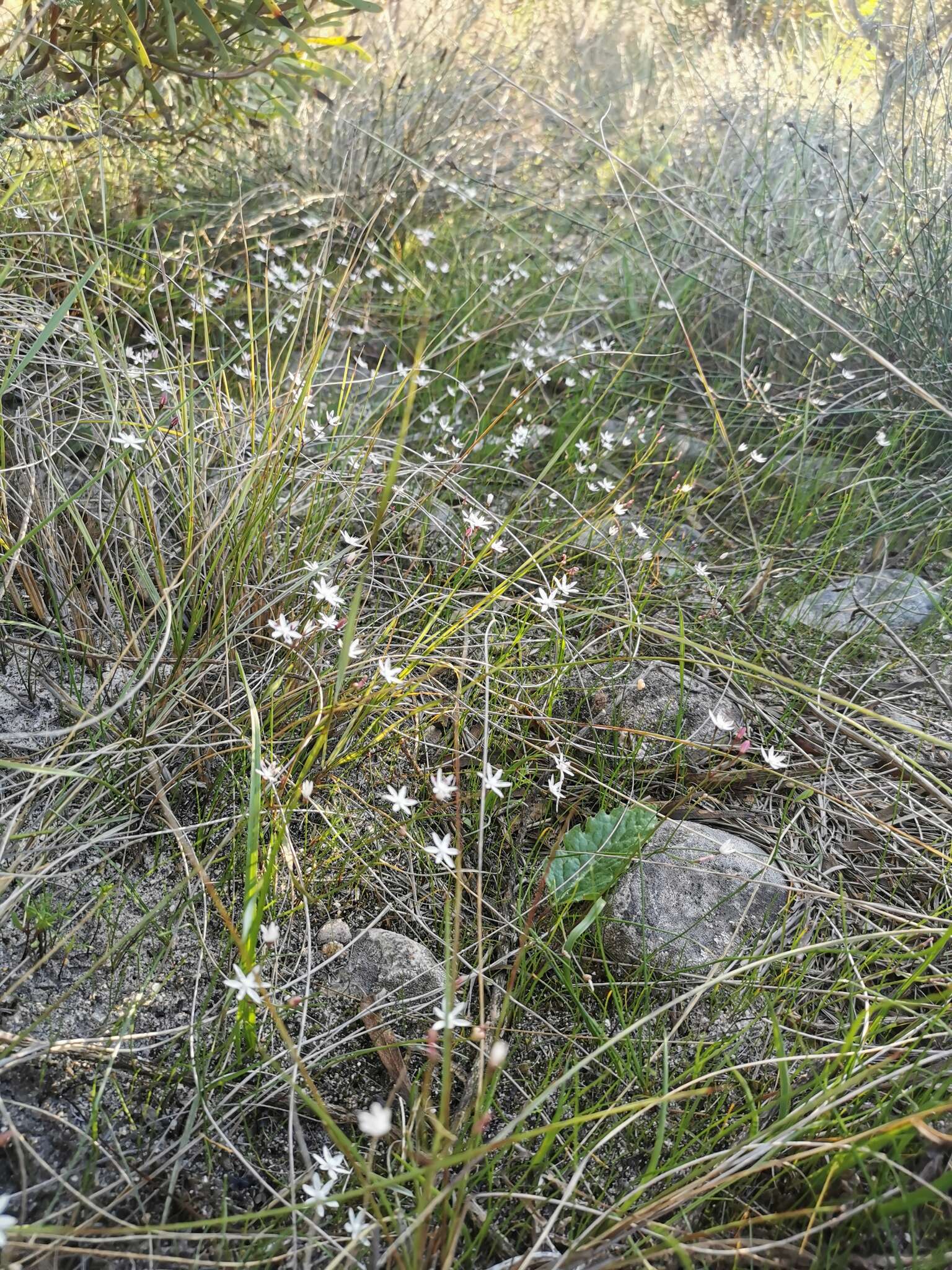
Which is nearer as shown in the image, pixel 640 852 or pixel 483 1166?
pixel 483 1166

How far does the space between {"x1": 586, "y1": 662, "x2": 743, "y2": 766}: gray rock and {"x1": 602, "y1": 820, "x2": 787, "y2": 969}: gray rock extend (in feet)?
0.71

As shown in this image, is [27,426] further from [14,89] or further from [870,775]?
[870,775]

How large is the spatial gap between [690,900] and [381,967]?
52 centimetres

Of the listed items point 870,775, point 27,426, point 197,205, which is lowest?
point 870,775

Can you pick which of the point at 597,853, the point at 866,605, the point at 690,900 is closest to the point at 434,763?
the point at 597,853

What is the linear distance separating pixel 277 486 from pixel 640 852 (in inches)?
Answer: 34.0

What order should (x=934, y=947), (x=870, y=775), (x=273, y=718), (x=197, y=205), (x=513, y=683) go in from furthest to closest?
(x=197, y=205), (x=870, y=775), (x=513, y=683), (x=273, y=718), (x=934, y=947)

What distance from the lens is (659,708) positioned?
5.70ft

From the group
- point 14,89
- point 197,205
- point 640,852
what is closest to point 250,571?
point 640,852

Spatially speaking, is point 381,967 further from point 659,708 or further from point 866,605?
point 866,605

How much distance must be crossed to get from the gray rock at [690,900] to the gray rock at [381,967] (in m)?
0.31

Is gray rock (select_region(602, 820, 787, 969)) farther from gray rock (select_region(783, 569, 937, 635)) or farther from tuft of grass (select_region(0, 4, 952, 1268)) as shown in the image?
gray rock (select_region(783, 569, 937, 635))

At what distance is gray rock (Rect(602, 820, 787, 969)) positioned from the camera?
1.34 metres

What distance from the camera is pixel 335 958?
49.3 inches
